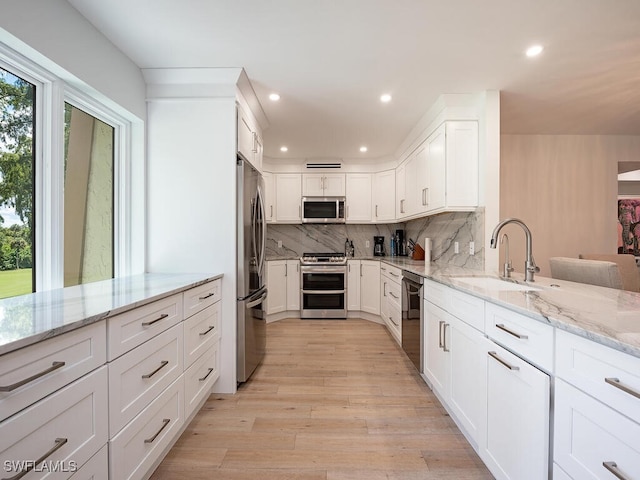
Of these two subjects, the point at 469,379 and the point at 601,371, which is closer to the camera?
the point at 601,371

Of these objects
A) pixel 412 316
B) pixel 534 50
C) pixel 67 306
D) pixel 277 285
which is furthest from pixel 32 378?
pixel 277 285

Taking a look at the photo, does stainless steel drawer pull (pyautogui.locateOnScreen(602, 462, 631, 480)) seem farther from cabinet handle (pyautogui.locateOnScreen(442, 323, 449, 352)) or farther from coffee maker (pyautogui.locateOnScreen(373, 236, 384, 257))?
coffee maker (pyautogui.locateOnScreen(373, 236, 384, 257))

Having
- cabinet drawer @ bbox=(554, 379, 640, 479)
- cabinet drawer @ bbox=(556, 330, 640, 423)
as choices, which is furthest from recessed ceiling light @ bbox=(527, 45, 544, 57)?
cabinet drawer @ bbox=(554, 379, 640, 479)

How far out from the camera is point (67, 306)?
48.2 inches

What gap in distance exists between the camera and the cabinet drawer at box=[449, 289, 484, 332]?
5.30ft

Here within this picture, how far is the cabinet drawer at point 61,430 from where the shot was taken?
80 centimetres

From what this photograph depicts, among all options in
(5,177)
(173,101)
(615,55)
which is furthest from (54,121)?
(615,55)

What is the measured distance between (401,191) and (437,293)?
2.41 meters

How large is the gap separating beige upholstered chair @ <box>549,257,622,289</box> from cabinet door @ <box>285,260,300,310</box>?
3.08 metres

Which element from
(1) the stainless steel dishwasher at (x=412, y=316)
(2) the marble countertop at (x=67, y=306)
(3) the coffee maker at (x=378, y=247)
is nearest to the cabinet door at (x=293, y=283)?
(3) the coffee maker at (x=378, y=247)

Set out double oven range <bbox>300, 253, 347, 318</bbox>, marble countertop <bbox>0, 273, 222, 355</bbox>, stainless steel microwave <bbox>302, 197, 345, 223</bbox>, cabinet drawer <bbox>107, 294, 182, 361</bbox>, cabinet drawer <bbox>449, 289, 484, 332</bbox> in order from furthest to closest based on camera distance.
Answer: stainless steel microwave <bbox>302, 197, 345, 223</bbox> → double oven range <bbox>300, 253, 347, 318</bbox> → cabinet drawer <bbox>449, 289, 484, 332</bbox> → cabinet drawer <bbox>107, 294, 182, 361</bbox> → marble countertop <bbox>0, 273, 222, 355</bbox>

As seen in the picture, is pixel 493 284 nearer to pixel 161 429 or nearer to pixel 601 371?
A: pixel 601 371

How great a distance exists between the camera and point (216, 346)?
7.59ft

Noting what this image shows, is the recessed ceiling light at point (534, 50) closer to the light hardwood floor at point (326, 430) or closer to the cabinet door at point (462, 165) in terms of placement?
the cabinet door at point (462, 165)
